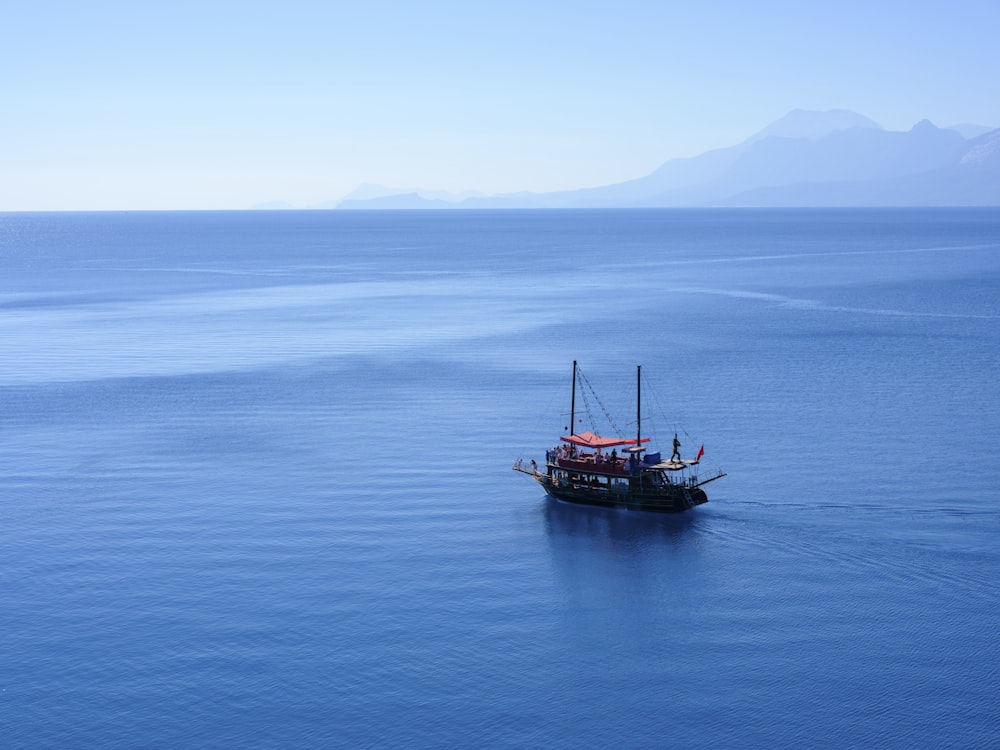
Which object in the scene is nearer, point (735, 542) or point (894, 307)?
point (735, 542)

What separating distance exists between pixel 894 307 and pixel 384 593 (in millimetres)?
146973

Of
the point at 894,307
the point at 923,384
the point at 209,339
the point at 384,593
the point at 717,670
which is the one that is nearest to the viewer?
the point at 717,670

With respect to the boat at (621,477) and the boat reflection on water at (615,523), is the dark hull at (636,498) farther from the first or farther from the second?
the boat reflection on water at (615,523)

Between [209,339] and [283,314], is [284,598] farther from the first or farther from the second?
[283,314]

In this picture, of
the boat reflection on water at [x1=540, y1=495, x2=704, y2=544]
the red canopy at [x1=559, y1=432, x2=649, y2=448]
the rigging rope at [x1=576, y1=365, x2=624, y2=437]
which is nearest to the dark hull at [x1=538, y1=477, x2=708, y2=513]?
the boat reflection on water at [x1=540, y1=495, x2=704, y2=544]

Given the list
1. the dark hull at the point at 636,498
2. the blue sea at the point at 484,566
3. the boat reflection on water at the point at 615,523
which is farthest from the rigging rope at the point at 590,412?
the boat reflection on water at the point at 615,523

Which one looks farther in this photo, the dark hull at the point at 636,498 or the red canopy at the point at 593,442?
the red canopy at the point at 593,442

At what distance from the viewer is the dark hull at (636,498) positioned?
84062 millimetres

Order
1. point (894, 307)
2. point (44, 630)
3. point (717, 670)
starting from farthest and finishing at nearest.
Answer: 1. point (894, 307)
2. point (44, 630)
3. point (717, 670)

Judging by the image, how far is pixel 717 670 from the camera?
2319 inches

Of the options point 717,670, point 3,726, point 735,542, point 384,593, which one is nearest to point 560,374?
point 735,542

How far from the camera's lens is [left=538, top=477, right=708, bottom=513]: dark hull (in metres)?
84.1

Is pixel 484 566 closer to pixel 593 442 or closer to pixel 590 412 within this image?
pixel 593 442

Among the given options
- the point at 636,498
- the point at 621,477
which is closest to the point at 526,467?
the point at 621,477
